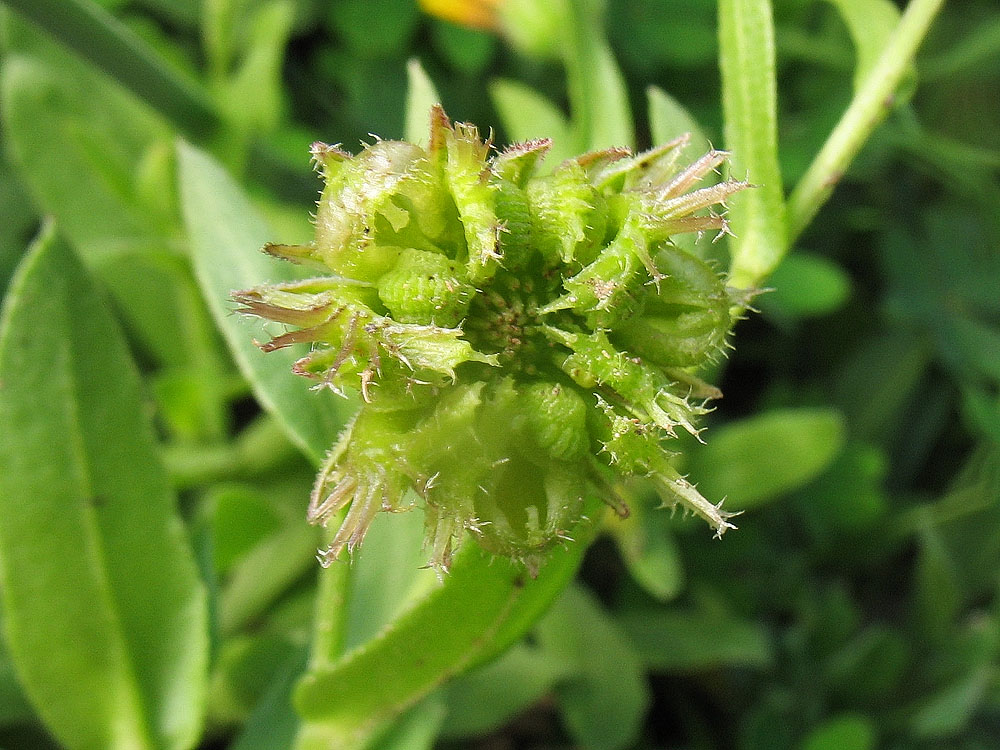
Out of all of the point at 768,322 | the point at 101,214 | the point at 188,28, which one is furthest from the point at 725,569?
the point at 188,28

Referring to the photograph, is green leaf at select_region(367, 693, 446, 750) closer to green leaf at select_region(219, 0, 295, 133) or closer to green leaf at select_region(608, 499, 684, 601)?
green leaf at select_region(608, 499, 684, 601)

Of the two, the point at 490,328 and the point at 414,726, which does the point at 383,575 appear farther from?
the point at 490,328

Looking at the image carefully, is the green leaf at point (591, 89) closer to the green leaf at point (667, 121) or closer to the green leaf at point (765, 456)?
the green leaf at point (667, 121)

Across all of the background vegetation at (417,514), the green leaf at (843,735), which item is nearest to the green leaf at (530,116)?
the background vegetation at (417,514)

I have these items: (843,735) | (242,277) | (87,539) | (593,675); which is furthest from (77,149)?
(843,735)

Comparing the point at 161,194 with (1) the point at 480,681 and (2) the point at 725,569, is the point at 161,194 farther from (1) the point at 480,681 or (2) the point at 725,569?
(2) the point at 725,569

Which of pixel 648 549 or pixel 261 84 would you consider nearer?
pixel 648 549
